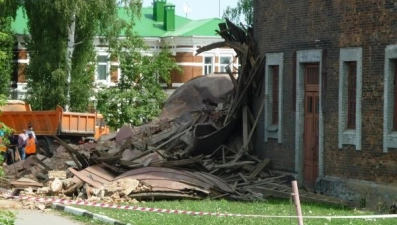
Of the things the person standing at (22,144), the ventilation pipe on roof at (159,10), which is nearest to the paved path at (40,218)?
the person standing at (22,144)

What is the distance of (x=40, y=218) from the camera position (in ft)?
75.0

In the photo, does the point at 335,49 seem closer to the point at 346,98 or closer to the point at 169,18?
the point at 346,98

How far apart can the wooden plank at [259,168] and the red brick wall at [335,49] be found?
37 cm

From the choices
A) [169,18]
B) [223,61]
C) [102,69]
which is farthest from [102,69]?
[223,61]

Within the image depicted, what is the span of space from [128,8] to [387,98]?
30833 millimetres

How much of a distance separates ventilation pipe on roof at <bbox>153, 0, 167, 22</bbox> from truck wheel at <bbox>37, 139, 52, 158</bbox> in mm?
37474

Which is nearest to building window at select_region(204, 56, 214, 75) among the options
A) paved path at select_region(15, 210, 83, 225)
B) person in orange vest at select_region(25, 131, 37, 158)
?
person in orange vest at select_region(25, 131, 37, 158)

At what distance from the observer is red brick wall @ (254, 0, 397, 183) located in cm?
2511

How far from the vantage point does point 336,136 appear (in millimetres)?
27203

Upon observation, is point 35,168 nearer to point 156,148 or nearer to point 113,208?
point 156,148

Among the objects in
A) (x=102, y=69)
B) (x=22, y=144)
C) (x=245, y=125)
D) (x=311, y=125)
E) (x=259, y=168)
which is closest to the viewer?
(x=311, y=125)

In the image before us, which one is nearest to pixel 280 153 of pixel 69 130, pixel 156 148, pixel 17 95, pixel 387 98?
pixel 156 148

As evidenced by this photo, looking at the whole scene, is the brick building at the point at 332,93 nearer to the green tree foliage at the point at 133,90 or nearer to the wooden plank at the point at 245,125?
the wooden plank at the point at 245,125

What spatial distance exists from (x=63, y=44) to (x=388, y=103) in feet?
94.0
